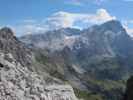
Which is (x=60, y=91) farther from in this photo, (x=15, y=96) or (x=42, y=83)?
(x=15, y=96)

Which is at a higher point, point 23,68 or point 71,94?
point 23,68

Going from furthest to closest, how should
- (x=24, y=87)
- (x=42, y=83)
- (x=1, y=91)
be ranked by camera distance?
(x=42, y=83) < (x=24, y=87) < (x=1, y=91)

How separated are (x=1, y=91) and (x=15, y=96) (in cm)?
113

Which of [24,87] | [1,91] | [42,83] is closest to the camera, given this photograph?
[1,91]

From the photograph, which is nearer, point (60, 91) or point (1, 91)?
point (1, 91)

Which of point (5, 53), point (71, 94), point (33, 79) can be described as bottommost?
point (71, 94)

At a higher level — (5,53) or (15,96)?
(5,53)

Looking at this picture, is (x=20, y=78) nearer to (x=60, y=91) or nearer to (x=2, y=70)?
(x=2, y=70)

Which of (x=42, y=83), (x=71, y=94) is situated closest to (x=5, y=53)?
(x=42, y=83)

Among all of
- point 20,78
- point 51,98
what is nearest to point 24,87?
point 20,78

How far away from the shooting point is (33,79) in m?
25.2

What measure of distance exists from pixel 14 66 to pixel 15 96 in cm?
300

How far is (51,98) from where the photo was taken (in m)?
25.0

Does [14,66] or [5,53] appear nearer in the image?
[14,66]
